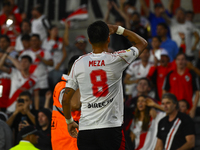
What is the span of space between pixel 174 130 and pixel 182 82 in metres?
1.91

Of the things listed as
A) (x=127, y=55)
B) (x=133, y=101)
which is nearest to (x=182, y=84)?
(x=133, y=101)

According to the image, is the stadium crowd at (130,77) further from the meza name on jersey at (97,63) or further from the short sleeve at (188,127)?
the meza name on jersey at (97,63)

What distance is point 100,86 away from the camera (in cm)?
344

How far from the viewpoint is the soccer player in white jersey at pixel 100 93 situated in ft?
11.1

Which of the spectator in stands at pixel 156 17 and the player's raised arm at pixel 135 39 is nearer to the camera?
the player's raised arm at pixel 135 39

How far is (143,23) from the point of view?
1036 centimetres

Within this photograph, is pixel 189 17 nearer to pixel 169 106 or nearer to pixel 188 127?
pixel 169 106

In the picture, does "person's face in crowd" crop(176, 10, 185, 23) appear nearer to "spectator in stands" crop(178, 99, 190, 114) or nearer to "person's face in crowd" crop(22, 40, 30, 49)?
"spectator in stands" crop(178, 99, 190, 114)

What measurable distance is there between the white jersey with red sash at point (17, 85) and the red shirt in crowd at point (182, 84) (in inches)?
135

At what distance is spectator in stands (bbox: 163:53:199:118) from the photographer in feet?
25.8

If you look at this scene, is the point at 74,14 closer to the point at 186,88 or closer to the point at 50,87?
the point at 50,87

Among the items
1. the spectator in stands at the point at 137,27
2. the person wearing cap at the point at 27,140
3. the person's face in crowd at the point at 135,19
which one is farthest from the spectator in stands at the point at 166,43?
the person wearing cap at the point at 27,140

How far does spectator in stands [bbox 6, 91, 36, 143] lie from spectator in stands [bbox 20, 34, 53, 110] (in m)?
1.30

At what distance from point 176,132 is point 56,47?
5187 millimetres
